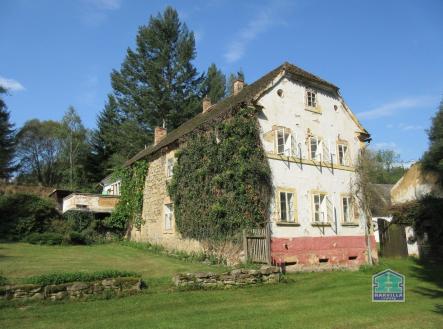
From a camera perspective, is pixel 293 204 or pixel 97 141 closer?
pixel 293 204

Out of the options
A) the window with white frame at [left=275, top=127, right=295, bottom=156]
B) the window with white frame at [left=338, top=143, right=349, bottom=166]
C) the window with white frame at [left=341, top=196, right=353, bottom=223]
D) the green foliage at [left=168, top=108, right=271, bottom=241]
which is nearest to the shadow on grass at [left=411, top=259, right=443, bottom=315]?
the window with white frame at [left=341, top=196, right=353, bottom=223]

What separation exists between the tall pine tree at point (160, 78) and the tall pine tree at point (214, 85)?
41.3 inches

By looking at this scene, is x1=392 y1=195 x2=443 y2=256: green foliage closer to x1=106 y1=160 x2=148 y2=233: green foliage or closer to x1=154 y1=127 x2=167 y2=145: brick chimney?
x1=106 y1=160 x2=148 y2=233: green foliage

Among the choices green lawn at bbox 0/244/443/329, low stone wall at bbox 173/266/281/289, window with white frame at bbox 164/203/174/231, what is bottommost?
green lawn at bbox 0/244/443/329

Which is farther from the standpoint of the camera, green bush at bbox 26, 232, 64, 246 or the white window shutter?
green bush at bbox 26, 232, 64, 246

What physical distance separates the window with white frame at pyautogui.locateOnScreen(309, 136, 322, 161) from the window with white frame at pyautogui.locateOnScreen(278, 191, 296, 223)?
2.96 m

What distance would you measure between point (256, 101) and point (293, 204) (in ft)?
17.7

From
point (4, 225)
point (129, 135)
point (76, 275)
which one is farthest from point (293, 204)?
point (129, 135)

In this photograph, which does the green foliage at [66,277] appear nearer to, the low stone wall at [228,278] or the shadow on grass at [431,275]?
the low stone wall at [228,278]

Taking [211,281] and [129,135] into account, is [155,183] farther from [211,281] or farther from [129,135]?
[129,135]

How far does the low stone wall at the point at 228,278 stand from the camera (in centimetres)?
1315

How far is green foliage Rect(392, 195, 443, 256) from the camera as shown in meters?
24.4

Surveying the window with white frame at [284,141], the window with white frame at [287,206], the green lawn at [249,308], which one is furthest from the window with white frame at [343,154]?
the green lawn at [249,308]

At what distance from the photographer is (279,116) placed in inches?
811
